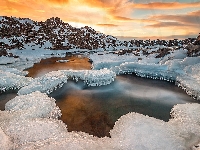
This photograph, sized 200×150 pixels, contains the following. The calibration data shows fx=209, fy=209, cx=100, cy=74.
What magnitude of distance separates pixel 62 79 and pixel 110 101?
6.29 meters

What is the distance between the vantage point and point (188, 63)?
25.2m

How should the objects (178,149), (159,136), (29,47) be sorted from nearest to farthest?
(178,149), (159,136), (29,47)

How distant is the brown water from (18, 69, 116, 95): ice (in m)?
0.64

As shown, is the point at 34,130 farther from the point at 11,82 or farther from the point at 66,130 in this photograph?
the point at 11,82

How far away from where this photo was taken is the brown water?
14087 millimetres

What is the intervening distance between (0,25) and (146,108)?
2914 inches

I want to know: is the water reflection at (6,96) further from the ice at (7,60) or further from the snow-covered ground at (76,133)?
the ice at (7,60)

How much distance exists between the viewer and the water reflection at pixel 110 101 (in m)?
14.0

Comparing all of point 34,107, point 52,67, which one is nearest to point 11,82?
point 34,107

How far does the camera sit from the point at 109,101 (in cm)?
1811

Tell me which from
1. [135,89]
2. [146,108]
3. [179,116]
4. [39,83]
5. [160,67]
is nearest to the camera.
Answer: [179,116]

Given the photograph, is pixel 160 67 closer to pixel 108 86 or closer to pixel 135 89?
pixel 135 89

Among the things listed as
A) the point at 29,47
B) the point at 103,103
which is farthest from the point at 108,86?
the point at 29,47

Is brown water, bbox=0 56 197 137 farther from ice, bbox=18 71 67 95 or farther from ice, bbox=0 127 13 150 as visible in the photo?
ice, bbox=0 127 13 150
